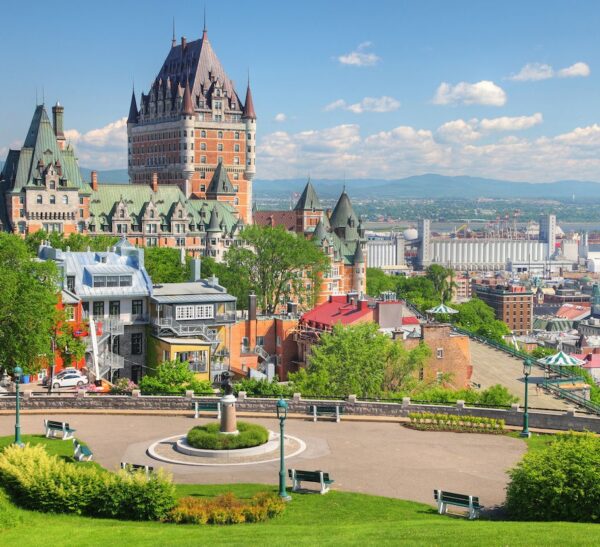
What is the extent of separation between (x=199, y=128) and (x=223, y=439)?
125m

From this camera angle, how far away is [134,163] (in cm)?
16762

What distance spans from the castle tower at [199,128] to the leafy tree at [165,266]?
162 feet

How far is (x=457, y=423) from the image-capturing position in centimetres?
3878

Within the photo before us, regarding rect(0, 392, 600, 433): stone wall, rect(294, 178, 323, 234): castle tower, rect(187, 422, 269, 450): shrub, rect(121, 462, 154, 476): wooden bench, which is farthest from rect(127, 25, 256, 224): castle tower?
rect(121, 462, 154, 476): wooden bench

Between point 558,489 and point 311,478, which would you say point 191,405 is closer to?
point 311,478

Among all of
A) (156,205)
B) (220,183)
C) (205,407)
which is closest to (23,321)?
(205,407)

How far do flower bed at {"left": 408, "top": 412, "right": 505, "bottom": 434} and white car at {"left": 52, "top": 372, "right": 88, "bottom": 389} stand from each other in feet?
66.1

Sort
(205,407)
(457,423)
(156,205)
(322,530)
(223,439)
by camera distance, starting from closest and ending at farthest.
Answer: (322,530) < (223,439) < (457,423) < (205,407) < (156,205)

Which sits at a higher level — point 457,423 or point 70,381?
point 457,423

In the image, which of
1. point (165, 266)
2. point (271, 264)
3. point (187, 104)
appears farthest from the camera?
point (187, 104)

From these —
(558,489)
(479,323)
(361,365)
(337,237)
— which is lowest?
(479,323)

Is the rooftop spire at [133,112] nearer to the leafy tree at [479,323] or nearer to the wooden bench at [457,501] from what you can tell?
the leafy tree at [479,323]

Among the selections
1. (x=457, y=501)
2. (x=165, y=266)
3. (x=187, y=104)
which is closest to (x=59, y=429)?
(x=457, y=501)

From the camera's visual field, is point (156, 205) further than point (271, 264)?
Yes
